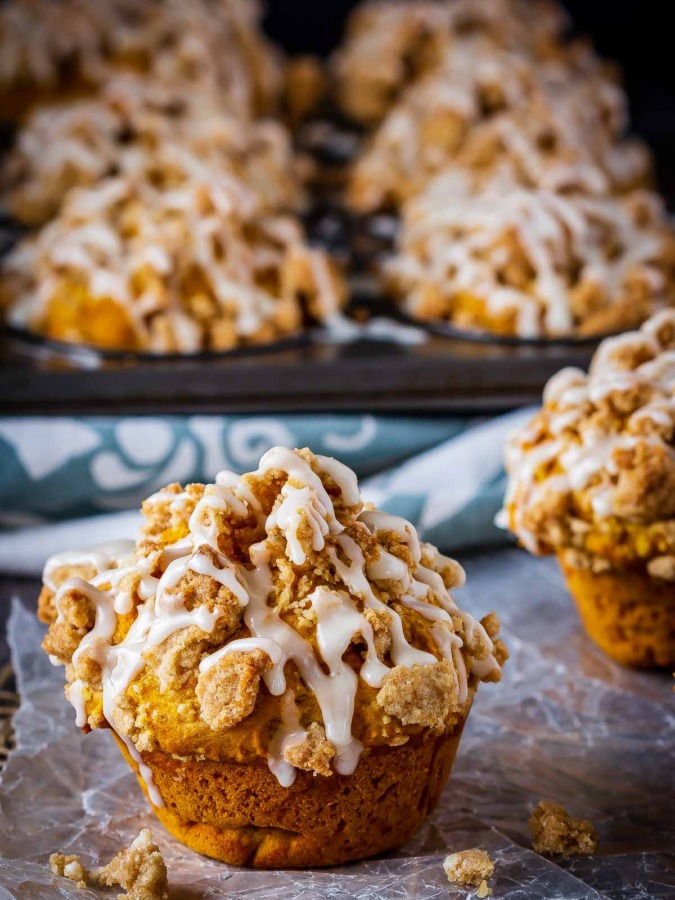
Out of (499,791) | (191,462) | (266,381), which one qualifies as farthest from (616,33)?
(499,791)

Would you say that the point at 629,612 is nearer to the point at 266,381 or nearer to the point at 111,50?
the point at 266,381

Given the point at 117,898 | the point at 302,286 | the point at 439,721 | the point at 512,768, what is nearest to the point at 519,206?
the point at 302,286

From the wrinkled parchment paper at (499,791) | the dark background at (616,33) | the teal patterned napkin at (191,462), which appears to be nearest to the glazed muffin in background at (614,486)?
the wrinkled parchment paper at (499,791)

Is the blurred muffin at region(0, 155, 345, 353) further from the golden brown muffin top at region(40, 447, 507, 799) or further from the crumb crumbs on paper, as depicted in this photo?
the crumb crumbs on paper

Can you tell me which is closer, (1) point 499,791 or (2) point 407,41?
(1) point 499,791

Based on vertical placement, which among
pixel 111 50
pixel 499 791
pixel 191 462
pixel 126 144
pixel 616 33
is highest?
pixel 616 33
